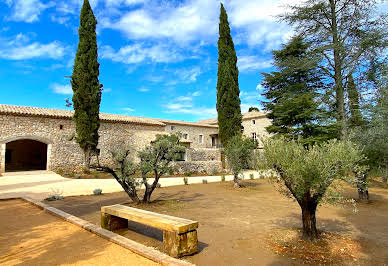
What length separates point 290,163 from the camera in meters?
3.84

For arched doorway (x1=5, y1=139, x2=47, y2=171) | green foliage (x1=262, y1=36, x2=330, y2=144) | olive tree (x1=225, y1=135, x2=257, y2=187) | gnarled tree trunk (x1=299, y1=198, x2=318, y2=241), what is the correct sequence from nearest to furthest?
gnarled tree trunk (x1=299, y1=198, x2=318, y2=241) → olive tree (x1=225, y1=135, x2=257, y2=187) → green foliage (x1=262, y1=36, x2=330, y2=144) → arched doorway (x1=5, y1=139, x2=47, y2=171)

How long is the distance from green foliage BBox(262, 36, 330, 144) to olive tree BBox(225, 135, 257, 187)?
3480mm

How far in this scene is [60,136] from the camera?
1742 centimetres

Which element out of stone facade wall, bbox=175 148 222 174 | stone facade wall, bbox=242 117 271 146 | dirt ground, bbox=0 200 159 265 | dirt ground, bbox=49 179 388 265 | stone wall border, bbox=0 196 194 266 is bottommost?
dirt ground, bbox=49 179 388 265

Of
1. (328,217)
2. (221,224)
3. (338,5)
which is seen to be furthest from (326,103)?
(221,224)

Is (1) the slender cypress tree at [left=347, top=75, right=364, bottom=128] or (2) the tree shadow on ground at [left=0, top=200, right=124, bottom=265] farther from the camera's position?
(1) the slender cypress tree at [left=347, top=75, right=364, bottom=128]

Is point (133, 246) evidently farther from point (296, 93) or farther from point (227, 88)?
point (227, 88)

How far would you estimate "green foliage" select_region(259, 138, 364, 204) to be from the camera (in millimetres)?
3650

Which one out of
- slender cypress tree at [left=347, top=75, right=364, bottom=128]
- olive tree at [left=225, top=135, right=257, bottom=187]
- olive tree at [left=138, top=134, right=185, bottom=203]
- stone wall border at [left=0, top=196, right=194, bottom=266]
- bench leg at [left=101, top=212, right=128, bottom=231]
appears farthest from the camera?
slender cypress tree at [left=347, top=75, right=364, bottom=128]

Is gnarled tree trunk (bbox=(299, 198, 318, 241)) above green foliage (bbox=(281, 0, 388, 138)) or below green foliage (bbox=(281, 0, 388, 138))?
below

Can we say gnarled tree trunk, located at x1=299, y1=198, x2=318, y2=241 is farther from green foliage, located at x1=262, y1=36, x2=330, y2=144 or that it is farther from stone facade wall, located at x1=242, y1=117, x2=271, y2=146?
stone facade wall, located at x1=242, y1=117, x2=271, y2=146

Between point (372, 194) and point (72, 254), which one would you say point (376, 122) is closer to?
point (372, 194)

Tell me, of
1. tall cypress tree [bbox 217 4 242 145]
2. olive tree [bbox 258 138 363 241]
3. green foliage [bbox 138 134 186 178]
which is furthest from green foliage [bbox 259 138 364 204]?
tall cypress tree [bbox 217 4 242 145]

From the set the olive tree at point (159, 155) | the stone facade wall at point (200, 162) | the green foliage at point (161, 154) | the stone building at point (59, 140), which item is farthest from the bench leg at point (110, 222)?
the stone facade wall at point (200, 162)
